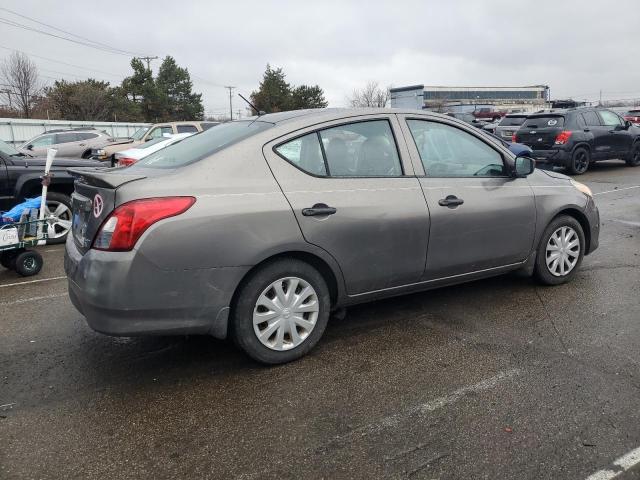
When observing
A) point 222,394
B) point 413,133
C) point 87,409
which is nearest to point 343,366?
point 222,394

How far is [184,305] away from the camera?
3082 millimetres

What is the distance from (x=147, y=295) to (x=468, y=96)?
94.0 meters

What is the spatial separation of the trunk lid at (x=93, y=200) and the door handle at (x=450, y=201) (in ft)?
7.07

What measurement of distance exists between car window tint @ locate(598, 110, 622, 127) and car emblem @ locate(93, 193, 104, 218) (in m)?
14.9

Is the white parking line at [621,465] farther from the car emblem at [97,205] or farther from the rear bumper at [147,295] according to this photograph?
the car emblem at [97,205]

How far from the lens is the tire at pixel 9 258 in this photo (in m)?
6.04

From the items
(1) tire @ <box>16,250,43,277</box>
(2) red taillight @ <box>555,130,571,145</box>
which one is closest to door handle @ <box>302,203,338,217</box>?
(1) tire @ <box>16,250,43,277</box>

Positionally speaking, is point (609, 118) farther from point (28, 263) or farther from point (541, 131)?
point (28, 263)

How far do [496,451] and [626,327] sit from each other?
2.11 meters

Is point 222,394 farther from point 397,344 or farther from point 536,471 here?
point 536,471

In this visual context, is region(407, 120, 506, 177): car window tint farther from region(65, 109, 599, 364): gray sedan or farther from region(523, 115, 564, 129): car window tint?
region(523, 115, 564, 129): car window tint

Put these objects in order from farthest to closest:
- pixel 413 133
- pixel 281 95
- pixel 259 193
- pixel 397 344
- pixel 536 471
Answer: pixel 281 95, pixel 413 133, pixel 397 344, pixel 259 193, pixel 536 471

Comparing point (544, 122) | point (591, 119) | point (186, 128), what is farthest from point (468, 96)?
point (186, 128)

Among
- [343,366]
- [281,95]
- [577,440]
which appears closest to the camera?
[577,440]
